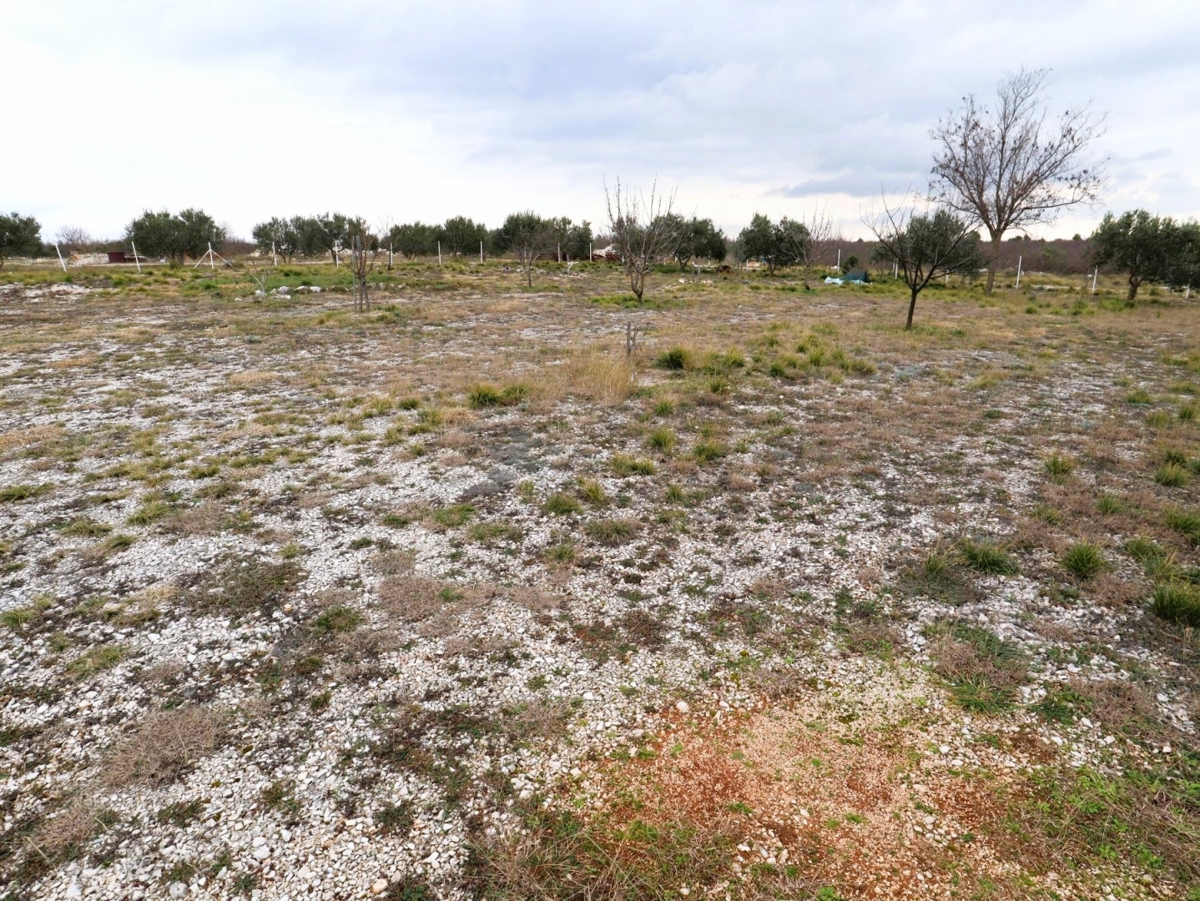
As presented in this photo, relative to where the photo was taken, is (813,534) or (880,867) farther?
(813,534)

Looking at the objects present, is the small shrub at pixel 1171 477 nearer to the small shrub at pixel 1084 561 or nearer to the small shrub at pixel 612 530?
the small shrub at pixel 1084 561

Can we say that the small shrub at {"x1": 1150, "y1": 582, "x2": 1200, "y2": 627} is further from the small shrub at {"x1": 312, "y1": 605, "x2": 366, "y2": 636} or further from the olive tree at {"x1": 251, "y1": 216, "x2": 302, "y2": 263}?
the olive tree at {"x1": 251, "y1": 216, "x2": 302, "y2": 263}

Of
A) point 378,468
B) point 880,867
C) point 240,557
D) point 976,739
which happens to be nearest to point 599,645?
point 880,867

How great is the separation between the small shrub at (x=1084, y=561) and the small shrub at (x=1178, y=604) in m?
0.42

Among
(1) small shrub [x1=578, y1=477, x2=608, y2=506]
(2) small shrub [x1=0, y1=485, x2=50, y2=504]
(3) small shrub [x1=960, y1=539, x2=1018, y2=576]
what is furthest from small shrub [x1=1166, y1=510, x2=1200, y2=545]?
A: (2) small shrub [x1=0, y1=485, x2=50, y2=504]

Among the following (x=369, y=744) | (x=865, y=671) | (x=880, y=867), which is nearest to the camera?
(x=880, y=867)

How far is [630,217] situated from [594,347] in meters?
10.8

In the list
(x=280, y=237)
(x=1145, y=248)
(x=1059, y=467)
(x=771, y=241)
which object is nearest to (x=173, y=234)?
(x=280, y=237)

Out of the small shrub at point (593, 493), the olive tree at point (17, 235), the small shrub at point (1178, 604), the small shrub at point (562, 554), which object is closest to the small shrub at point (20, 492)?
the small shrub at point (562, 554)

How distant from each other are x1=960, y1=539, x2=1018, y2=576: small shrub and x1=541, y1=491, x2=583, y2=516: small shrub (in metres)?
3.41

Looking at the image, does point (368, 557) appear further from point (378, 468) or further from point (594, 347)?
point (594, 347)

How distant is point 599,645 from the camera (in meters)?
3.83

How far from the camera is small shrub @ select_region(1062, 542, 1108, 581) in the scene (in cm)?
447

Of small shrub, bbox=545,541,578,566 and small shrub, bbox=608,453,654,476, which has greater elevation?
small shrub, bbox=608,453,654,476
